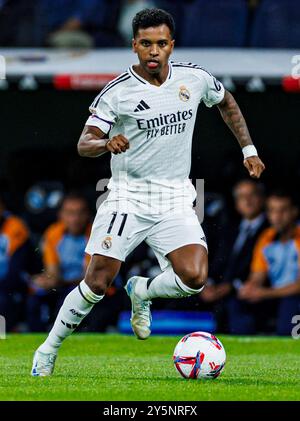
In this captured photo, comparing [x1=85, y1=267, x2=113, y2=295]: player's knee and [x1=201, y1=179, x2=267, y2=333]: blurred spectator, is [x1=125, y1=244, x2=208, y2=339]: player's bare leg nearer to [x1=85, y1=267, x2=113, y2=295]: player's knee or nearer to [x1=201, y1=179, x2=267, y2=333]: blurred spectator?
[x1=85, y1=267, x2=113, y2=295]: player's knee

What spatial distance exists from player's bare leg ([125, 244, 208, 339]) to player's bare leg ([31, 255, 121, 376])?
450mm

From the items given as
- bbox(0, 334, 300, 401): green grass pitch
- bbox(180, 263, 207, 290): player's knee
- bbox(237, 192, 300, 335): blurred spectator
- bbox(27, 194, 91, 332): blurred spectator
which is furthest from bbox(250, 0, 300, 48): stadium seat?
bbox(180, 263, 207, 290): player's knee

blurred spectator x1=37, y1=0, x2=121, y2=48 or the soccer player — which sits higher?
blurred spectator x1=37, y1=0, x2=121, y2=48

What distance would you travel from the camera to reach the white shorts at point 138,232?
28.1 ft

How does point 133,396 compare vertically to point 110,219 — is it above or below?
below

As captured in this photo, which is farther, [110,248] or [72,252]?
[72,252]

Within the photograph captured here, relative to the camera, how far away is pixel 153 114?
8625mm

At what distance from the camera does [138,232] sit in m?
8.81

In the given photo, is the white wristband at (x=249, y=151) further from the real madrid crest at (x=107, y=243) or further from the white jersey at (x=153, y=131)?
the real madrid crest at (x=107, y=243)

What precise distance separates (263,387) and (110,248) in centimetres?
143

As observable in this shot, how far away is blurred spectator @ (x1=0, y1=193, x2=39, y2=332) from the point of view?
14219 mm
